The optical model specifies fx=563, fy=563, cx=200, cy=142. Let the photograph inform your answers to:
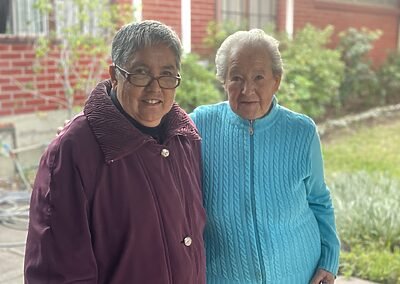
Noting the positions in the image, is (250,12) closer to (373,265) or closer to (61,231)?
(373,265)

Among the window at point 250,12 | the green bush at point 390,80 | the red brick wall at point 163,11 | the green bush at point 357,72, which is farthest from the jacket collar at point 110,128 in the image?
the green bush at point 390,80

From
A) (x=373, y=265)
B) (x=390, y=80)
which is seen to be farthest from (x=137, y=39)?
(x=390, y=80)

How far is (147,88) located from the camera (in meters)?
1.64

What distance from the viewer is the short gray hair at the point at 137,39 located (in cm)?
161

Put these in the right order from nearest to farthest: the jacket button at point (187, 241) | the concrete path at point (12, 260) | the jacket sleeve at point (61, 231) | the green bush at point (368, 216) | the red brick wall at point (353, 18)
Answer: the jacket sleeve at point (61, 231) → the jacket button at point (187, 241) → the concrete path at point (12, 260) → the green bush at point (368, 216) → the red brick wall at point (353, 18)

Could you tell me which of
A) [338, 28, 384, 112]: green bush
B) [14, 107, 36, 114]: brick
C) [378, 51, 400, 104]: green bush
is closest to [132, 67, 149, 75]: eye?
[14, 107, 36, 114]: brick

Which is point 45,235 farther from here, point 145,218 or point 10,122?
point 10,122

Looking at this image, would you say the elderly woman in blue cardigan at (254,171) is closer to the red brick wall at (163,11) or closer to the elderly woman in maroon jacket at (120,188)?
the elderly woman in maroon jacket at (120,188)

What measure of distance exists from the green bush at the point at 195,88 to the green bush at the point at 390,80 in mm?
5402

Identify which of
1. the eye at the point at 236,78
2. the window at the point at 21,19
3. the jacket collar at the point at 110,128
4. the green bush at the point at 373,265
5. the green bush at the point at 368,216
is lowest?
the green bush at the point at 373,265

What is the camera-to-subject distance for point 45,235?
59.2 inches

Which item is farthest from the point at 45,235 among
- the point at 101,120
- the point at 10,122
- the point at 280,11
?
the point at 280,11

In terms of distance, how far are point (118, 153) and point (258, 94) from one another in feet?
2.32

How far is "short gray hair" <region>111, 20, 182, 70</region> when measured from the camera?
1.61 m
